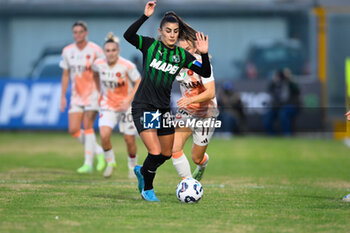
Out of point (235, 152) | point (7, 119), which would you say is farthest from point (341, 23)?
point (7, 119)

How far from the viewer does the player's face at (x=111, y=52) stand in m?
12.0

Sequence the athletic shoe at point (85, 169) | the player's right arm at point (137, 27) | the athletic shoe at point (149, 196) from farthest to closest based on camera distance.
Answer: the athletic shoe at point (85, 169), the athletic shoe at point (149, 196), the player's right arm at point (137, 27)

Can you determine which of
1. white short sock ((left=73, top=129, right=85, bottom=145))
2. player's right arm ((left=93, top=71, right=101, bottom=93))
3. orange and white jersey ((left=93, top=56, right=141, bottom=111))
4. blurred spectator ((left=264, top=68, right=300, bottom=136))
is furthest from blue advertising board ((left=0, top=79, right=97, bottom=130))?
orange and white jersey ((left=93, top=56, right=141, bottom=111))

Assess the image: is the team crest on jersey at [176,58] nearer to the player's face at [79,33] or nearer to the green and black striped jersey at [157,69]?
the green and black striped jersey at [157,69]

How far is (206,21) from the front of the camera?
26.1 meters

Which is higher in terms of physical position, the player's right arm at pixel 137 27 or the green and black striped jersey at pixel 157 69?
the player's right arm at pixel 137 27

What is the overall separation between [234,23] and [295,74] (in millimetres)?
3021

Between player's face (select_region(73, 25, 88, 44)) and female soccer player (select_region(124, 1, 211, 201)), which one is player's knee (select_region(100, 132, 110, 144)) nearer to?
player's face (select_region(73, 25, 88, 44))

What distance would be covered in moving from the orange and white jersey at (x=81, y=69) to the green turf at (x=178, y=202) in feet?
4.53

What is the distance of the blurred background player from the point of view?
31.0 ft

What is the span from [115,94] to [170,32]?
371 centimetres

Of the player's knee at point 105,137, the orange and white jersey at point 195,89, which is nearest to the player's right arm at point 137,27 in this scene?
the orange and white jersey at point 195,89

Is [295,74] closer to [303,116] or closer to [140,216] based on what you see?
[303,116]

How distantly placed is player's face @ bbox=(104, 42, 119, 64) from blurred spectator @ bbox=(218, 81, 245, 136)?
11.2 m
